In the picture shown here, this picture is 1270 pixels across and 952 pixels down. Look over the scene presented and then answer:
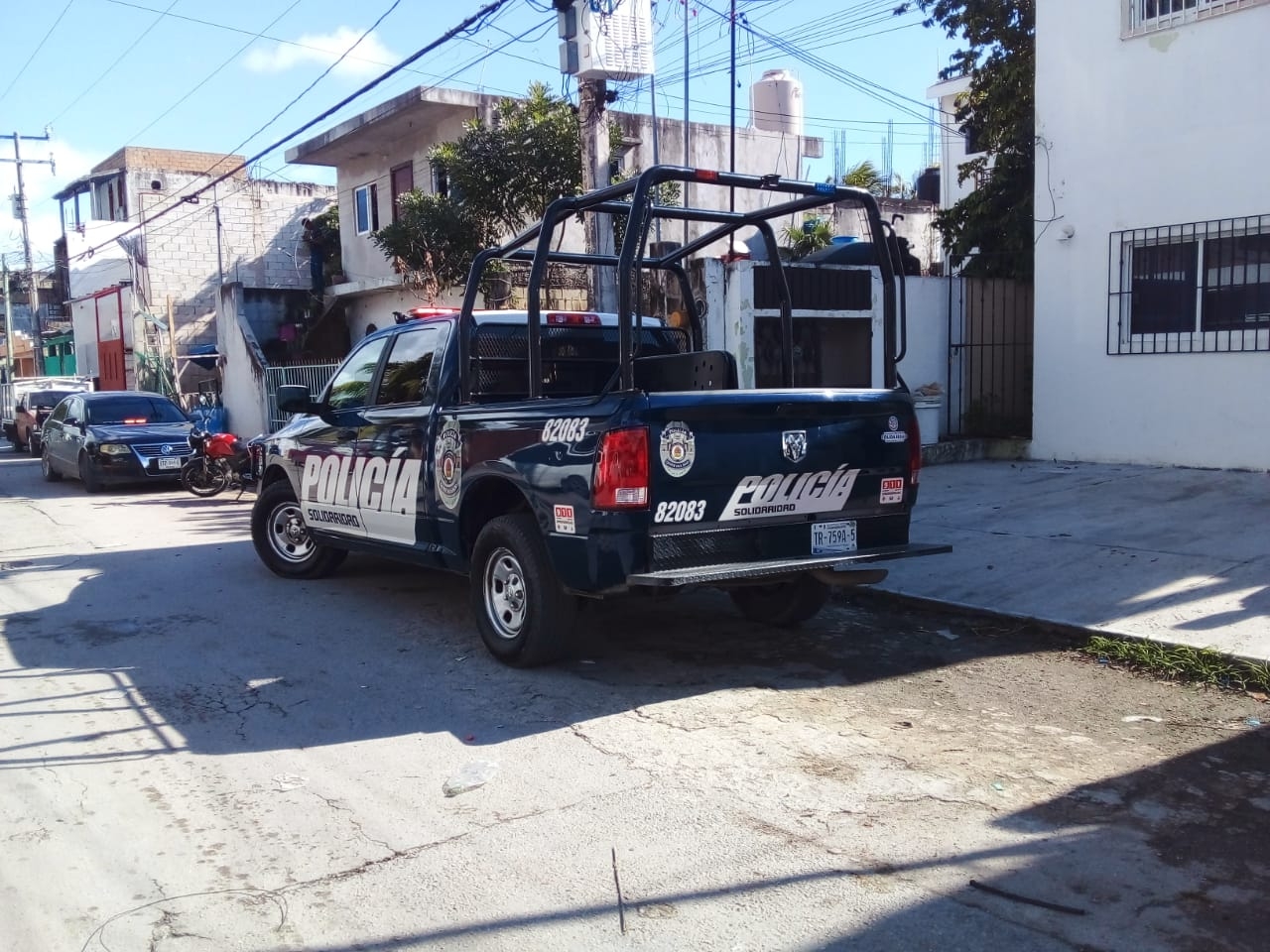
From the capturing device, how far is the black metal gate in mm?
14320

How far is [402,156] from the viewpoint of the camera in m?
22.5

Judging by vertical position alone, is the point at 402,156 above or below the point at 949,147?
below

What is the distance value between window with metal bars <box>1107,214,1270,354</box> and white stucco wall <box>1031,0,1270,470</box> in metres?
0.12

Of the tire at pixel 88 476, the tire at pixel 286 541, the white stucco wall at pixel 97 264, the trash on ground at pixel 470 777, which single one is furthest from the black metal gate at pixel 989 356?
the white stucco wall at pixel 97 264

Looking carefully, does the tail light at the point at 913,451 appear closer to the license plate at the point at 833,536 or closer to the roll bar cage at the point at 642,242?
the roll bar cage at the point at 642,242

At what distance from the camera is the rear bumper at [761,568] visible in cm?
529

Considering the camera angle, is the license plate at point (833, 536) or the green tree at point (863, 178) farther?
the green tree at point (863, 178)

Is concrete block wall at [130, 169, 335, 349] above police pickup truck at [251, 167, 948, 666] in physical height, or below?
above

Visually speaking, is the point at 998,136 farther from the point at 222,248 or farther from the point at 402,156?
the point at 222,248

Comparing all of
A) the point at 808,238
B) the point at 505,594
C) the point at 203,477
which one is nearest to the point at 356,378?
the point at 505,594

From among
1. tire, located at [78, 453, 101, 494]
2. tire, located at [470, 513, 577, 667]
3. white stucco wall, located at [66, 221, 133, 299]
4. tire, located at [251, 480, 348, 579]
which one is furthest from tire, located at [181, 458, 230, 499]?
white stucco wall, located at [66, 221, 133, 299]

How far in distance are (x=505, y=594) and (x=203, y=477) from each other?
10.2 m

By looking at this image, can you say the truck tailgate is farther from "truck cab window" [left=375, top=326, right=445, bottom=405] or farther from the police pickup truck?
"truck cab window" [left=375, top=326, right=445, bottom=405]

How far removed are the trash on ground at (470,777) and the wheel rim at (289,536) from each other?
443 centimetres
